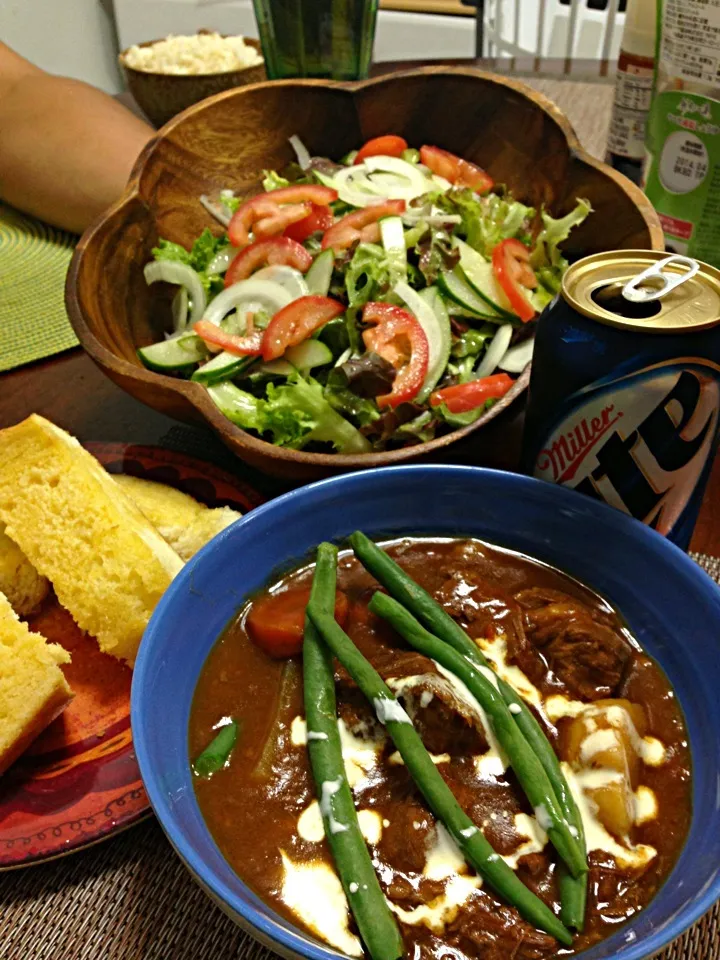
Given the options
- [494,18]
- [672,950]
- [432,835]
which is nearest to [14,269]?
[432,835]

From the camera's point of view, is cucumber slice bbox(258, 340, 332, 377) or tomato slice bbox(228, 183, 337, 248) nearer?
cucumber slice bbox(258, 340, 332, 377)

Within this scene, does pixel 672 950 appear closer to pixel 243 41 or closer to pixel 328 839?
pixel 328 839

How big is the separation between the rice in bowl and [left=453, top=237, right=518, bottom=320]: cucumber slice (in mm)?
1254

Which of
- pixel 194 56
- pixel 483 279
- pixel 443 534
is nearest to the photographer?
pixel 443 534

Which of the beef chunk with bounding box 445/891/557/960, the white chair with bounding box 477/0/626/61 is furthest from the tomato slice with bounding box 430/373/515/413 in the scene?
the white chair with bounding box 477/0/626/61

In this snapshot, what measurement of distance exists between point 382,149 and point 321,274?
0.67 meters

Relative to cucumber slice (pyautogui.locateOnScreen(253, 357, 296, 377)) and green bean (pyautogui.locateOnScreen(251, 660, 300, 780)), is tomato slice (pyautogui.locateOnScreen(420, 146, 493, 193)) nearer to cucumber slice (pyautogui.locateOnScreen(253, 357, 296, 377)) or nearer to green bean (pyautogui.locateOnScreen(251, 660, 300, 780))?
cucumber slice (pyautogui.locateOnScreen(253, 357, 296, 377))

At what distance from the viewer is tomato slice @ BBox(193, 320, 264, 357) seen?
2.02 m

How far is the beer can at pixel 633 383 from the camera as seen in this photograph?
3.90 feet

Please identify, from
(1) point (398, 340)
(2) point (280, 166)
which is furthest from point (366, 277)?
(2) point (280, 166)

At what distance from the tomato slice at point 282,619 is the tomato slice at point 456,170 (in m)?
1.62

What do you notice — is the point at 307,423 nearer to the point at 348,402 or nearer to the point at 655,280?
the point at 348,402

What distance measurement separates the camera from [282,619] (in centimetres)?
→ 128

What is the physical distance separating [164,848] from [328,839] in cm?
34
